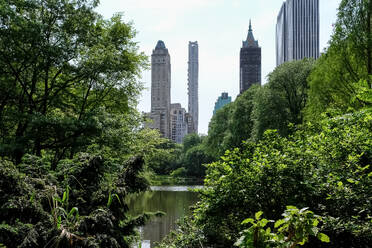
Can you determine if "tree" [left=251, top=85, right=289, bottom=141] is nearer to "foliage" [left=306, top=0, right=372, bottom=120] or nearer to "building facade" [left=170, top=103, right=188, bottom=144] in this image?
"foliage" [left=306, top=0, right=372, bottom=120]

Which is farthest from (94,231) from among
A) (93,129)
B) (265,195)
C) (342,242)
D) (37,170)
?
(93,129)

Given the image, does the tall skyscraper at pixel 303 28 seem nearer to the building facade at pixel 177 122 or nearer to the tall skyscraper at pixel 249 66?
the tall skyscraper at pixel 249 66

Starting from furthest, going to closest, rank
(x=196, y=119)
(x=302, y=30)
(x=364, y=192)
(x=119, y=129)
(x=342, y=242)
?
(x=196, y=119), (x=302, y=30), (x=119, y=129), (x=364, y=192), (x=342, y=242)

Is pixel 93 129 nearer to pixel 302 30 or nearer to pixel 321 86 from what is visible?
pixel 321 86

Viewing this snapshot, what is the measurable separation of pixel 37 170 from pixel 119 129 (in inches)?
224

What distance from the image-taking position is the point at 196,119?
639 feet

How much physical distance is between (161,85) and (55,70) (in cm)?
11278

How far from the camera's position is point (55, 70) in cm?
1172

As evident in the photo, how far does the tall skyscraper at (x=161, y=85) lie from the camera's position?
121 meters

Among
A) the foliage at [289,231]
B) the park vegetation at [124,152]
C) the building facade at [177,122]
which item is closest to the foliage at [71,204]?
the park vegetation at [124,152]

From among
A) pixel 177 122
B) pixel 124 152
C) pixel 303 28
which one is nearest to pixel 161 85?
pixel 177 122

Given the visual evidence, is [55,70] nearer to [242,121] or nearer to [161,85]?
[242,121]

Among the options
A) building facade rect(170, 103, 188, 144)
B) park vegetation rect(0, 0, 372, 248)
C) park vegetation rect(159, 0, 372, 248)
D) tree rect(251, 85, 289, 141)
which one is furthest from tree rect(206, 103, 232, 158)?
building facade rect(170, 103, 188, 144)

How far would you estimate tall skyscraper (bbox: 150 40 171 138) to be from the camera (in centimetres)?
12081
